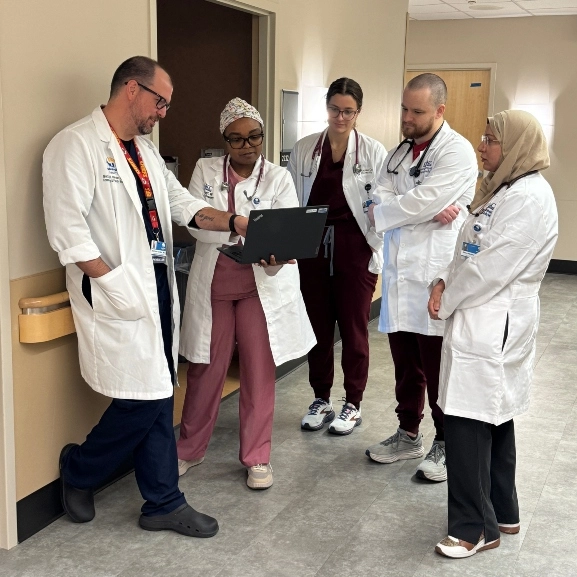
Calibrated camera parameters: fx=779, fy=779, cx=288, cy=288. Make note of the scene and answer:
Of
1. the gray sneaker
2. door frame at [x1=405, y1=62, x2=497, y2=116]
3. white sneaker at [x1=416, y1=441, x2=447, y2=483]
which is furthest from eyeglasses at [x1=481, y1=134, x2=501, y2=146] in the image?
door frame at [x1=405, y1=62, x2=497, y2=116]

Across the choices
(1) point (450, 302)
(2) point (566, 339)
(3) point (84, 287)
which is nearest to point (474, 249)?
(1) point (450, 302)

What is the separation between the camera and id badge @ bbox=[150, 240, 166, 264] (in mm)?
2701

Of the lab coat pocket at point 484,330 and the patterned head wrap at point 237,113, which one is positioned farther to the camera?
the patterned head wrap at point 237,113

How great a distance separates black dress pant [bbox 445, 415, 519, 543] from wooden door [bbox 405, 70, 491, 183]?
668cm

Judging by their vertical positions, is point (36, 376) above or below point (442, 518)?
above

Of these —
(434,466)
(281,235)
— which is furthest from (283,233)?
(434,466)

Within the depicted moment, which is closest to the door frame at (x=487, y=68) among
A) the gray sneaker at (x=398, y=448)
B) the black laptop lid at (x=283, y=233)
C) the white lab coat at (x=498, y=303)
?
the gray sneaker at (x=398, y=448)

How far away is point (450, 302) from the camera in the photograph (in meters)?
2.56

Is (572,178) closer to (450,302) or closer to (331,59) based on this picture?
(331,59)

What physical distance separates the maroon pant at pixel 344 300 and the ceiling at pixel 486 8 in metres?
4.87

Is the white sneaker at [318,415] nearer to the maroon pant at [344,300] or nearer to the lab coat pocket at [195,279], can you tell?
the maroon pant at [344,300]

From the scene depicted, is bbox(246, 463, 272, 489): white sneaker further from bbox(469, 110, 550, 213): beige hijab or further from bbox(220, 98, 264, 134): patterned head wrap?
bbox(469, 110, 550, 213): beige hijab

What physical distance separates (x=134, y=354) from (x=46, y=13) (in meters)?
1.17

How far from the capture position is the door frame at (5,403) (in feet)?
8.10
